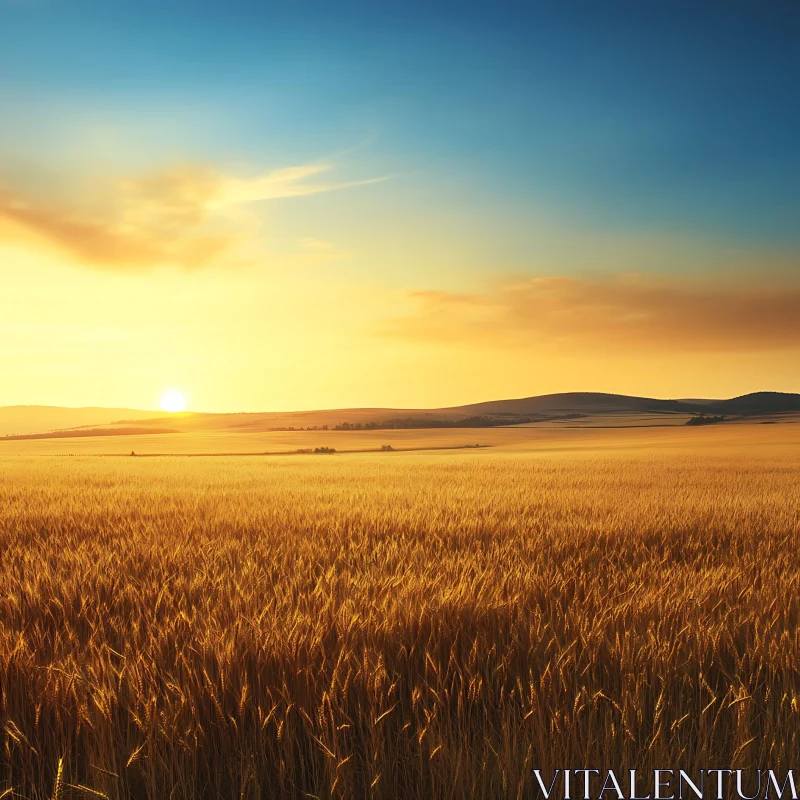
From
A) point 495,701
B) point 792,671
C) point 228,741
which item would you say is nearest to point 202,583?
point 228,741

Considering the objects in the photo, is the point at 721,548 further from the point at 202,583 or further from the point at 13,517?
the point at 13,517

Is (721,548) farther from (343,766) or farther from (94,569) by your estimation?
(94,569)

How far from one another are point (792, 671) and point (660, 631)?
54 centimetres

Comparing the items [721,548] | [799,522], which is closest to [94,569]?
[721,548]

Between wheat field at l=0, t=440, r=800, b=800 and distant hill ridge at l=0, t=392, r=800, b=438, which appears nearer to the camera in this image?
wheat field at l=0, t=440, r=800, b=800

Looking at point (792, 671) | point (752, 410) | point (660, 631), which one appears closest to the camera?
point (792, 671)

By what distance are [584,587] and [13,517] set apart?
684 cm

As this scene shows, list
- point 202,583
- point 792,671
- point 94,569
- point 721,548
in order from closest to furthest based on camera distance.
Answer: point 792,671 < point 202,583 < point 94,569 < point 721,548

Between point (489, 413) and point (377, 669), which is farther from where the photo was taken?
point (489, 413)

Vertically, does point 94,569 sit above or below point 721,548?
above

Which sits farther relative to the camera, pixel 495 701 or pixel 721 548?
pixel 721 548

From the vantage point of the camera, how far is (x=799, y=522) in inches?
263

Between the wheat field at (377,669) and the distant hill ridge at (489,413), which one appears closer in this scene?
the wheat field at (377,669)

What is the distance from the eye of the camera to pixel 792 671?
8.09ft
